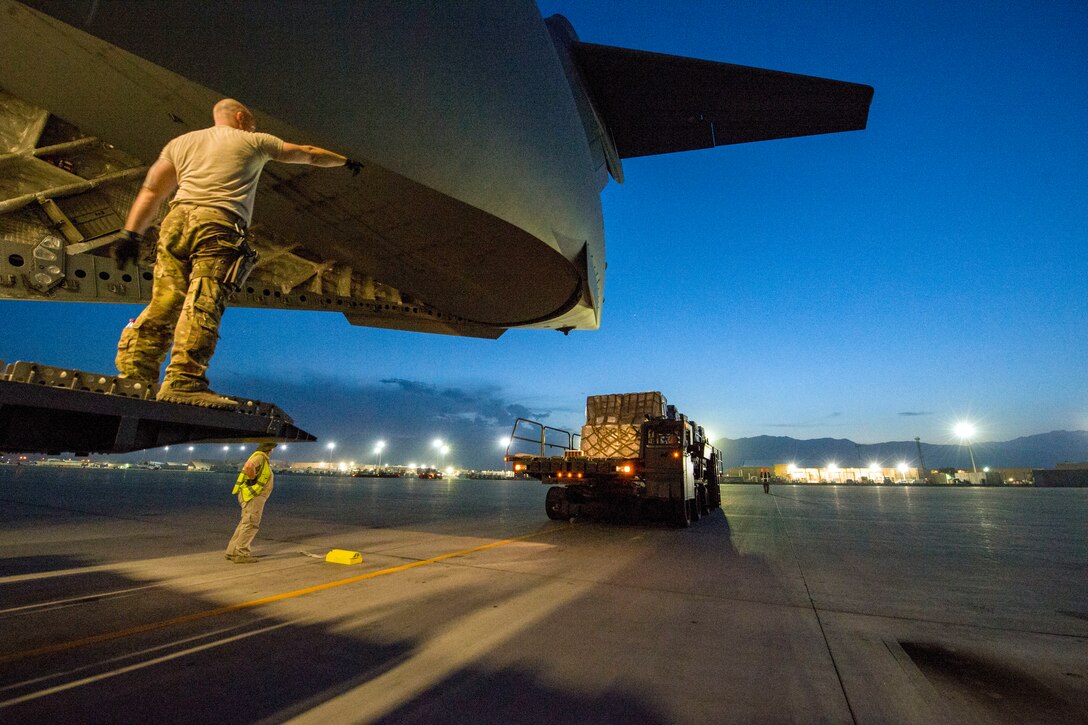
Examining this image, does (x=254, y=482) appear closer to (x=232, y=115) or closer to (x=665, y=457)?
(x=232, y=115)

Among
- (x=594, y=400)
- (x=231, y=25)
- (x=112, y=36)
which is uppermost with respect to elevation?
(x=231, y=25)

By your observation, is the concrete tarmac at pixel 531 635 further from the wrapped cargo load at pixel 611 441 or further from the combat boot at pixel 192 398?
the wrapped cargo load at pixel 611 441

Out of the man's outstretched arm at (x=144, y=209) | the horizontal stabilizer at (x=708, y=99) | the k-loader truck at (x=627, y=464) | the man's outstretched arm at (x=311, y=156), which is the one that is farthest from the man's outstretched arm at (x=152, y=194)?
the horizontal stabilizer at (x=708, y=99)

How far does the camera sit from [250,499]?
5.75 metres

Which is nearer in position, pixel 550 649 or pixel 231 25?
pixel 550 649

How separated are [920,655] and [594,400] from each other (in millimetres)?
8679

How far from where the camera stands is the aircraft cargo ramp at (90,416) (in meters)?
1.51

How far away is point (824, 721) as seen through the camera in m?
2.26

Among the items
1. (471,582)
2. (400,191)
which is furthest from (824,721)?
(400,191)

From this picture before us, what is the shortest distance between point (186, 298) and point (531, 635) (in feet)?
9.68

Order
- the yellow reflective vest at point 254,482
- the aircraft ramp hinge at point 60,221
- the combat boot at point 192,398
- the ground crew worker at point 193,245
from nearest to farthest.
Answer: the combat boot at point 192,398 → the ground crew worker at point 193,245 → the yellow reflective vest at point 254,482 → the aircraft ramp hinge at point 60,221

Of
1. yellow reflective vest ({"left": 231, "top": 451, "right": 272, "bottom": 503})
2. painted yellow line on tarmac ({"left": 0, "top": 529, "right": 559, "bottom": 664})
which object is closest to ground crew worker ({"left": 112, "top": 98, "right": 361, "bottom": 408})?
painted yellow line on tarmac ({"left": 0, "top": 529, "right": 559, "bottom": 664})

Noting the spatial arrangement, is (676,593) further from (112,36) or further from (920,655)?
(112,36)

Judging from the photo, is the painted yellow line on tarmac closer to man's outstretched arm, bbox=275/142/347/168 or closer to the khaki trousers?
the khaki trousers
